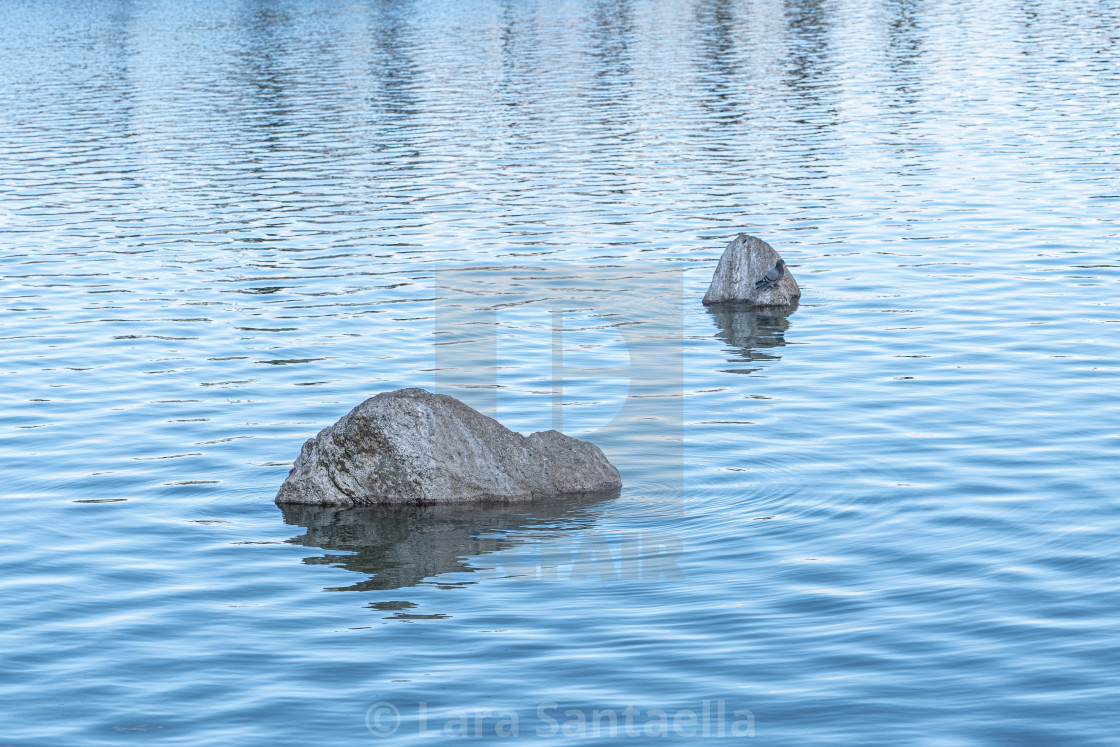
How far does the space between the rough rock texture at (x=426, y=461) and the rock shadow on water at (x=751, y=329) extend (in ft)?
20.4

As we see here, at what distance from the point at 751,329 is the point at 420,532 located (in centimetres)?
1062

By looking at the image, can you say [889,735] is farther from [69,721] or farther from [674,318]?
[674,318]

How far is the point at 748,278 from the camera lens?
82.6ft

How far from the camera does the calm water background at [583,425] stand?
35.1 feet

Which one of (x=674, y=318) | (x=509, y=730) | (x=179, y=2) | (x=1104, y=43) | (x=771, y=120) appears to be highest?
(x=179, y=2)

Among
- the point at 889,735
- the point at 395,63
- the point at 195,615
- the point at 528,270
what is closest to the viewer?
the point at 889,735

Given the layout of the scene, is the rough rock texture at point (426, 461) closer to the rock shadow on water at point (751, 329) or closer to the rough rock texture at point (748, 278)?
the rock shadow on water at point (751, 329)

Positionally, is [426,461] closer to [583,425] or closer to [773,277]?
[583,425]

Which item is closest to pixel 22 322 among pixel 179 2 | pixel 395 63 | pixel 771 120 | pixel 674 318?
pixel 674 318

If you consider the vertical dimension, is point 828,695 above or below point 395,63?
below

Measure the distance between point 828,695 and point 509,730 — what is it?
2.29m

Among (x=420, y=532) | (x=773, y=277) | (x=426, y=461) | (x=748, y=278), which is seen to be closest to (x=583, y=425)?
(x=426, y=461)

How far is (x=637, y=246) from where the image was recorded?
2948 centimetres

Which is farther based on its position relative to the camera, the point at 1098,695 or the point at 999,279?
the point at 999,279
